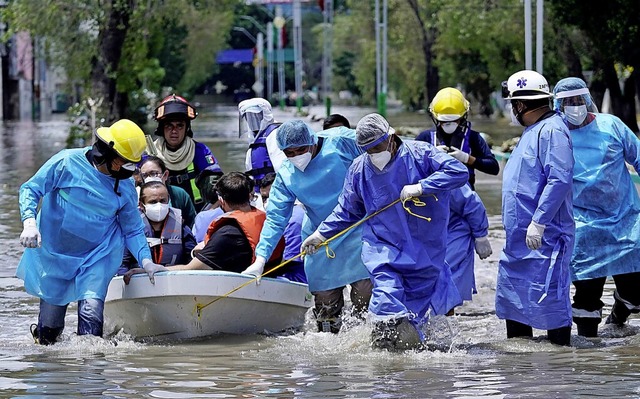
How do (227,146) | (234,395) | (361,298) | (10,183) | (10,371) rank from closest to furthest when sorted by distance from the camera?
(234,395) → (10,371) → (361,298) → (10,183) → (227,146)

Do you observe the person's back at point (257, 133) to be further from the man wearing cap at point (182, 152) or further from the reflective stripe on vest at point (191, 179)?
the reflective stripe on vest at point (191, 179)

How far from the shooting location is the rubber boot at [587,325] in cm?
966

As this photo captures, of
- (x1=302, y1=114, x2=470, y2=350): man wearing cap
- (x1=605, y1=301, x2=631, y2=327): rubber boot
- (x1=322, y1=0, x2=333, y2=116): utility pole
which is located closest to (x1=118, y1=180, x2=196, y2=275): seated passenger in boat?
(x1=302, y1=114, x2=470, y2=350): man wearing cap

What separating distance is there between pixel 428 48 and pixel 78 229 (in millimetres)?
54472

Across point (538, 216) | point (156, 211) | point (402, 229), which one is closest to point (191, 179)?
point (156, 211)

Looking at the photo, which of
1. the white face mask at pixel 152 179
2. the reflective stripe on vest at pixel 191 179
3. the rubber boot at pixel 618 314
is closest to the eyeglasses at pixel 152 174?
the white face mask at pixel 152 179

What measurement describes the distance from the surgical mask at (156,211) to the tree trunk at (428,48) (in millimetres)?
51552

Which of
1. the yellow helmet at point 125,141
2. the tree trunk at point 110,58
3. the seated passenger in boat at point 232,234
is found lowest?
the seated passenger in boat at point 232,234

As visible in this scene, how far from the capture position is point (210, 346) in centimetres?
950

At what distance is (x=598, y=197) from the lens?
31.3 ft

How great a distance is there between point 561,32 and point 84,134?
1358 centimetres

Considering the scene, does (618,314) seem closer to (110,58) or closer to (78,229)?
(78,229)

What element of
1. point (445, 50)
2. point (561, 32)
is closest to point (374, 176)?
point (561, 32)

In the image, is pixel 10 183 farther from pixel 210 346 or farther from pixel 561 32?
pixel 561 32
